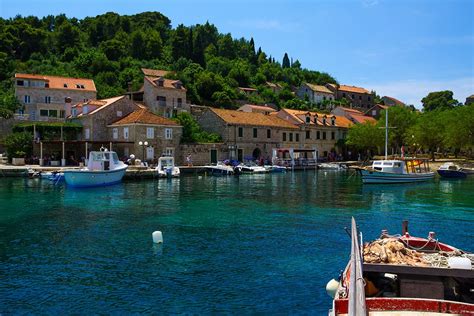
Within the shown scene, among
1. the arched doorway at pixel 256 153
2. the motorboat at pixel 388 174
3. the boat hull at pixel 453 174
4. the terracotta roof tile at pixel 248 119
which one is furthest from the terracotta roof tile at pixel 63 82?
the boat hull at pixel 453 174

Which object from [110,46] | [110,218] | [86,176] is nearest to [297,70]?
[110,46]

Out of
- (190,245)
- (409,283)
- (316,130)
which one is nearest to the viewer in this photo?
(409,283)

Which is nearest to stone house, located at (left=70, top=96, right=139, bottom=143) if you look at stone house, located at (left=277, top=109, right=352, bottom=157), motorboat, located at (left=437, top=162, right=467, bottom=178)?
stone house, located at (left=277, top=109, right=352, bottom=157)

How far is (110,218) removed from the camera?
68.2 feet

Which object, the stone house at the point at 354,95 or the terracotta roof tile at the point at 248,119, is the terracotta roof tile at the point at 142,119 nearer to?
the terracotta roof tile at the point at 248,119

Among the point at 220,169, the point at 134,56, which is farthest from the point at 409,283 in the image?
the point at 134,56

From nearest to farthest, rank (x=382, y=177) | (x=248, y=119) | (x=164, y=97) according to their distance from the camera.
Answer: (x=382, y=177), (x=248, y=119), (x=164, y=97)

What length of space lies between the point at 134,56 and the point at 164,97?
134 feet

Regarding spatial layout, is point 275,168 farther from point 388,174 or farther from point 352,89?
point 352,89

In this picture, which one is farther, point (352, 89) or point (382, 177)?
point (352, 89)

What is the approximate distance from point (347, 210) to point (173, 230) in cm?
1053

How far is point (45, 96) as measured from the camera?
2397 inches

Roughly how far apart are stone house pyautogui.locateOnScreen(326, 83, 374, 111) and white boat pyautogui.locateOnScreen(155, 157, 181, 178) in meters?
86.6

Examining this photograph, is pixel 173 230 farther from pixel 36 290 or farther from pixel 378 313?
pixel 378 313
